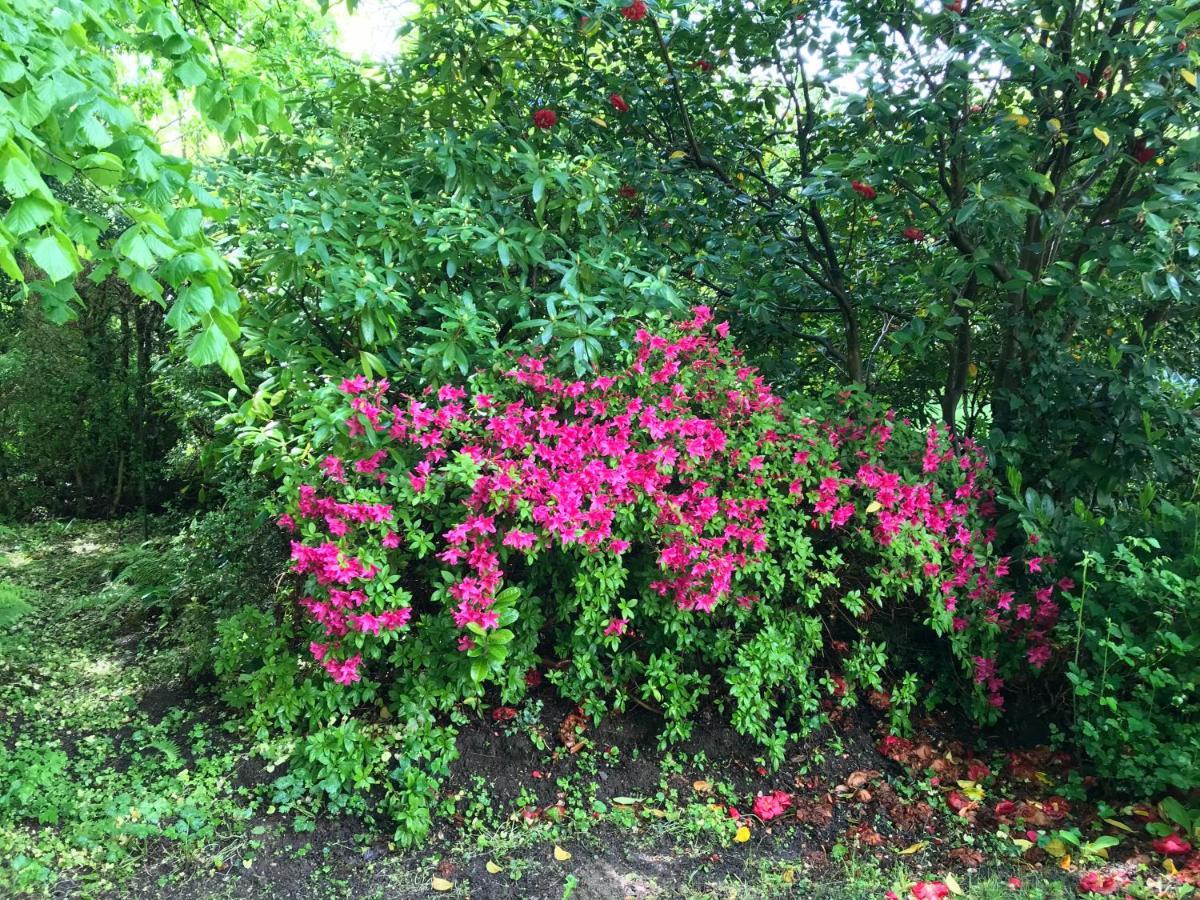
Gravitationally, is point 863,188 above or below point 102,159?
above

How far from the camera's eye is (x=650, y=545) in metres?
2.91

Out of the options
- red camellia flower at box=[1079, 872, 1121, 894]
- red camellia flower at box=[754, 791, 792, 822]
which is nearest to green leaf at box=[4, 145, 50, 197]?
red camellia flower at box=[754, 791, 792, 822]

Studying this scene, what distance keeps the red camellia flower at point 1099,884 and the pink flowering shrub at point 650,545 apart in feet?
2.89

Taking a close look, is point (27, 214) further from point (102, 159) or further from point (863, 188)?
point (863, 188)

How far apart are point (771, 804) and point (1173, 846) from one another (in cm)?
124

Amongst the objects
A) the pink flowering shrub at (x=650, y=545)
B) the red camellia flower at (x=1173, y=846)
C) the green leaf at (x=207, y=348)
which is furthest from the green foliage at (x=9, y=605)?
the red camellia flower at (x=1173, y=846)

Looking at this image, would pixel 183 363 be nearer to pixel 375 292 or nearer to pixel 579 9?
pixel 375 292

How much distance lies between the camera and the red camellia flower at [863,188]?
338cm

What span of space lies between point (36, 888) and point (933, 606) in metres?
3.03

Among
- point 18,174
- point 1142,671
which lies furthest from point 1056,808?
point 18,174

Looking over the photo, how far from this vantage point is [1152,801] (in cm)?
279

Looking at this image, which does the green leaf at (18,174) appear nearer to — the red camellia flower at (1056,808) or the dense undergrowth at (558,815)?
the dense undergrowth at (558,815)

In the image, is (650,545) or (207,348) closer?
(207,348)

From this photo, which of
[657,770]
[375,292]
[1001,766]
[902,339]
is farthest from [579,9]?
[1001,766]
